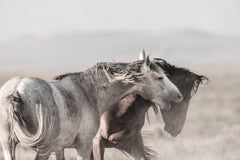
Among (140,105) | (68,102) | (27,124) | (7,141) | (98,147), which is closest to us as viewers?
(27,124)

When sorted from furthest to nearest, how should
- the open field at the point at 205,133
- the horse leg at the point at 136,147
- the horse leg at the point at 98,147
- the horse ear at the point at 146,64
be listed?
the open field at the point at 205,133 < the horse leg at the point at 136,147 < the horse leg at the point at 98,147 < the horse ear at the point at 146,64

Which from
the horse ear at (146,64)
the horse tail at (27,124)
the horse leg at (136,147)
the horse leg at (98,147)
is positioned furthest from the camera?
the horse leg at (136,147)

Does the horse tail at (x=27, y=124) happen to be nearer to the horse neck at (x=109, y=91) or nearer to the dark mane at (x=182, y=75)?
the horse neck at (x=109, y=91)

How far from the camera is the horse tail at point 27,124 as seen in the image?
8.92m

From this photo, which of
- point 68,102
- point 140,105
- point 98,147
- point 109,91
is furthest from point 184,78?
point 68,102

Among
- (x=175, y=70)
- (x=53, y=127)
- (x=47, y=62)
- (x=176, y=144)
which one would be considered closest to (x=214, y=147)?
(x=176, y=144)

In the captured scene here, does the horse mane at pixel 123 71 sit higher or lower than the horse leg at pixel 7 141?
higher

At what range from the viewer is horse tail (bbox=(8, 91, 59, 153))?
8922mm

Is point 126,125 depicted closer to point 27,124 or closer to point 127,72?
point 127,72

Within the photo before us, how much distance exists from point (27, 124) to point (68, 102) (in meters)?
0.78

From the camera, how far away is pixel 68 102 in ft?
31.9

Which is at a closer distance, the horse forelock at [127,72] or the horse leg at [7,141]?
the horse leg at [7,141]

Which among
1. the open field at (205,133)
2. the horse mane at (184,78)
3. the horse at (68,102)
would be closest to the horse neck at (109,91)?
the horse at (68,102)

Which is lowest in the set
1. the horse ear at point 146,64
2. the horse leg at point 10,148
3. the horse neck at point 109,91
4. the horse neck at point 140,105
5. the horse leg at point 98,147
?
the horse leg at point 98,147
